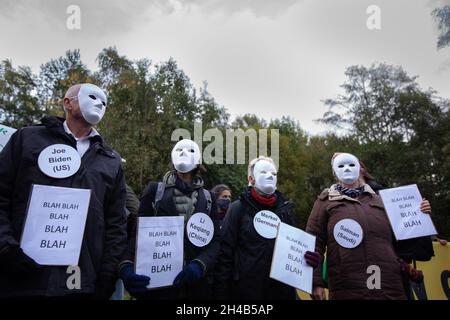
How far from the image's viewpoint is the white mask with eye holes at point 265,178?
3879 millimetres

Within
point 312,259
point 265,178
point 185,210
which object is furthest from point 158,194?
point 312,259

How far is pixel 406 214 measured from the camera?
12.5 feet

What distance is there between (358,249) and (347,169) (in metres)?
0.86

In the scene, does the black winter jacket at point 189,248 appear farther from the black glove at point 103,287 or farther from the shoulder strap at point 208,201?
the black glove at point 103,287

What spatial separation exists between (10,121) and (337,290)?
102 feet

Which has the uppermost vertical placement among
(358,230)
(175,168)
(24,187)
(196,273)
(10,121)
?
(10,121)

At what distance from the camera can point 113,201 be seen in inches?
121

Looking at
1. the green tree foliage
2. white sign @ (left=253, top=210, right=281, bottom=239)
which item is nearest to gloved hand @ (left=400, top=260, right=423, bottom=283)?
white sign @ (left=253, top=210, right=281, bottom=239)

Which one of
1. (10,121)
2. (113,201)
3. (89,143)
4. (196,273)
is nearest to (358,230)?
(196,273)

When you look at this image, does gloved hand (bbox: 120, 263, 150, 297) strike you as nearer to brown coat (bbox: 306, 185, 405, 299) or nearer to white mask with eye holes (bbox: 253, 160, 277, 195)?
white mask with eye holes (bbox: 253, 160, 277, 195)

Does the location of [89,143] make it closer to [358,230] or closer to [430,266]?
[358,230]

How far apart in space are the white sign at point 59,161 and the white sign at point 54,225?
0.13 metres

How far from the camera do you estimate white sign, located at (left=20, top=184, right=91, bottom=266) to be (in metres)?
2.50

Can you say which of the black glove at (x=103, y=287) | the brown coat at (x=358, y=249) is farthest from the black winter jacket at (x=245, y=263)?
the black glove at (x=103, y=287)
